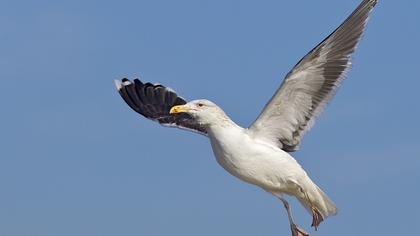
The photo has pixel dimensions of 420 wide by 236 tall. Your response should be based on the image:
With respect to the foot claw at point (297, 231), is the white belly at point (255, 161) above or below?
above

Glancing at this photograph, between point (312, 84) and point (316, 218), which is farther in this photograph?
point (316, 218)

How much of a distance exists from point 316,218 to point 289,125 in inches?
52.7

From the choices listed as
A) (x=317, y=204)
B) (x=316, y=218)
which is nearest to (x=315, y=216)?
(x=316, y=218)

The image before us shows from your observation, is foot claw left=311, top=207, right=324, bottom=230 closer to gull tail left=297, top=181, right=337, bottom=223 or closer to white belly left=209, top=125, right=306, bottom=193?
gull tail left=297, top=181, right=337, bottom=223

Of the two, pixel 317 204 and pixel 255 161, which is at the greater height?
pixel 255 161

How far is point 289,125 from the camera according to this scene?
14102 mm

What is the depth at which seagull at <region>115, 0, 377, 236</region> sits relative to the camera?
13438mm

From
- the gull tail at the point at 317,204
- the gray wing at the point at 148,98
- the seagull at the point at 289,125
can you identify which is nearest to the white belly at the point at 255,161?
the seagull at the point at 289,125

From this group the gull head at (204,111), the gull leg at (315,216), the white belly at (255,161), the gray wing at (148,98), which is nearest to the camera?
the white belly at (255,161)

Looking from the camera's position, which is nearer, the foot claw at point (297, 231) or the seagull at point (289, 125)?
the seagull at point (289, 125)

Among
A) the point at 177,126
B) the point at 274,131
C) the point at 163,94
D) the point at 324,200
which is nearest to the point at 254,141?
the point at 274,131

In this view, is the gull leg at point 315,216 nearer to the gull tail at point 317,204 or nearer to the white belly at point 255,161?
the gull tail at point 317,204

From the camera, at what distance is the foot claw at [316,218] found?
14.0m

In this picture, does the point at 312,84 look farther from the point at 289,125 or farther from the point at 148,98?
the point at 148,98
